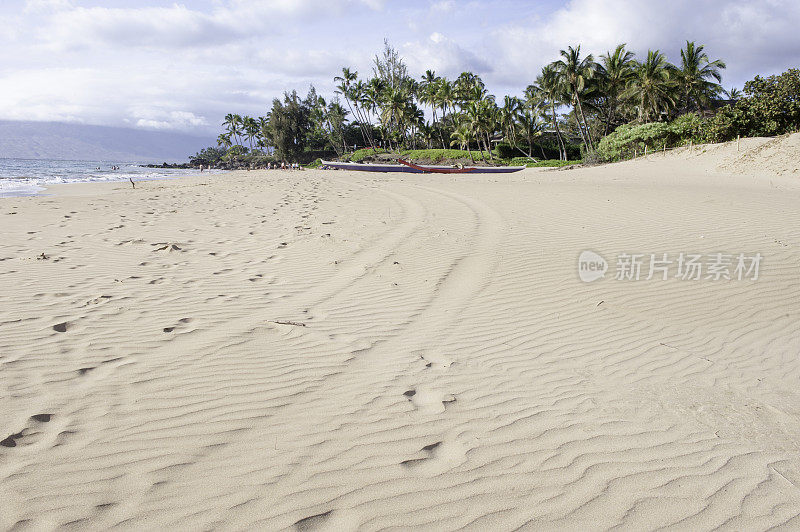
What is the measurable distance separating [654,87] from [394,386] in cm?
3961

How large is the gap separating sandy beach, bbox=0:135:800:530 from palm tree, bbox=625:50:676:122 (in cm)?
3222

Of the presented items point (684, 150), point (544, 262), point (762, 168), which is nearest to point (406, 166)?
point (684, 150)

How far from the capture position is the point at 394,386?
11.1 ft

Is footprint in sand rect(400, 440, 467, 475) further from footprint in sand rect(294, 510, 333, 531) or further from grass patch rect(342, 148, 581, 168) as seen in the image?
grass patch rect(342, 148, 581, 168)

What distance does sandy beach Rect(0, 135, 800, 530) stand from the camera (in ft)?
7.27

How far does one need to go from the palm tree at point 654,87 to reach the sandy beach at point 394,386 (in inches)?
1269

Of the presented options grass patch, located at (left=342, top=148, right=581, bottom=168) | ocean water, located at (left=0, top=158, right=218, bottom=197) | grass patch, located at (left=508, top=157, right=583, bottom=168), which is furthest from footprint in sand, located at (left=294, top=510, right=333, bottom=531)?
grass patch, located at (left=342, top=148, right=581, bottom=168)

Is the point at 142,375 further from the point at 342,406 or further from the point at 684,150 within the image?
the point at 684,150

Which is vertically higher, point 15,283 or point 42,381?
point 15,283

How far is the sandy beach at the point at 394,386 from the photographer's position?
2.21 m

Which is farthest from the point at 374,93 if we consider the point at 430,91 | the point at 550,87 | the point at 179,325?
the point at 179,325

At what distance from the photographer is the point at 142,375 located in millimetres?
3387

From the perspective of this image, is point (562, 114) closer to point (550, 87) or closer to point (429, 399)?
point (550, 87)

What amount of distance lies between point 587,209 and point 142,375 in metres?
10.8
